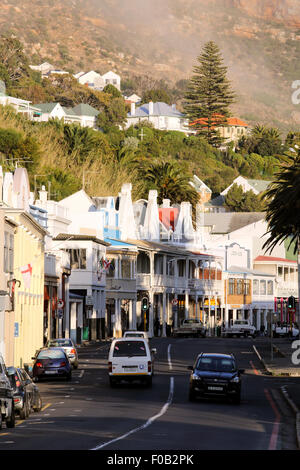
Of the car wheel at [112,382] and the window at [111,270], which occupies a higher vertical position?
the window at [111,270]

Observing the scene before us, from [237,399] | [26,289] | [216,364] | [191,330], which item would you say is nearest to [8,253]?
[26,289]

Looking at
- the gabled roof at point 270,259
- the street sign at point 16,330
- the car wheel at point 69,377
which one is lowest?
the car wheel at point 69,377

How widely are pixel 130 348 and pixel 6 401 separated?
17.2 m

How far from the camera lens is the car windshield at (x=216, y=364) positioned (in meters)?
37.4

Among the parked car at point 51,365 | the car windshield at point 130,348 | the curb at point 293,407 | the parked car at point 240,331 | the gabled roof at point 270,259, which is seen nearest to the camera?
the curb at point 293,407

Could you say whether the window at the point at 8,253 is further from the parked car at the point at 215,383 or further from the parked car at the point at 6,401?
the parked car at the point at 6,401

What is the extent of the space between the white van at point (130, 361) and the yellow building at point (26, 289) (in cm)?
1152

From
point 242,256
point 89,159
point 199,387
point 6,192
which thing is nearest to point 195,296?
point 242,256

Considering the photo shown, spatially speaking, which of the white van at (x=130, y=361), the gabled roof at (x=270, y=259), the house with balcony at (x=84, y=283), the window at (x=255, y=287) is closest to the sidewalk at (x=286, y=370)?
the white van at (x=130, y=361)

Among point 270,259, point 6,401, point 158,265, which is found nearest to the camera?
point 6,401

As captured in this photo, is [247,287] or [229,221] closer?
[247,287]

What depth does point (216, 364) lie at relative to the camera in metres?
37.8

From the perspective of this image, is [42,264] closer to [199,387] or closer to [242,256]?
[199,387]

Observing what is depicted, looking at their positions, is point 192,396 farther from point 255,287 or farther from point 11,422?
point 255,287
